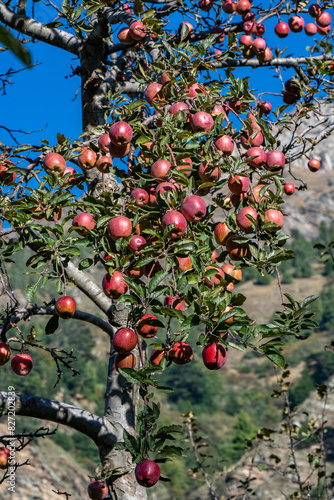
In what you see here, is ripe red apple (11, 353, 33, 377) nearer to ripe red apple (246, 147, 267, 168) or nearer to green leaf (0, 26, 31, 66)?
ripe red apple (246, 147, 267, 168)

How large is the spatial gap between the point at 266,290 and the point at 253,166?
82566mm

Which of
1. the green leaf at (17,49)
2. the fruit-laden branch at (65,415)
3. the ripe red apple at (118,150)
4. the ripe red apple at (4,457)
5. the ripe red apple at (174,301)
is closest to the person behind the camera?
the green leaf at (17,49)

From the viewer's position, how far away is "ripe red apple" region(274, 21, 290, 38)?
4.20 meters

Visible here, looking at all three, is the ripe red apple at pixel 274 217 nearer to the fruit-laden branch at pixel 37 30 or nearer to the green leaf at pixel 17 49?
the green leaf at pixel 17 49

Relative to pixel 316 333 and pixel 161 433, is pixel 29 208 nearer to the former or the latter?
pixel 161 433

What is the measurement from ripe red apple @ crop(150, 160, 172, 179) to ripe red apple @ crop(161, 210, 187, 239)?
0.57ft

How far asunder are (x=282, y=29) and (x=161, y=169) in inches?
119

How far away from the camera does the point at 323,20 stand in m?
4.05

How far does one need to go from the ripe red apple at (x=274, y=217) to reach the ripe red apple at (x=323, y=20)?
115 inches

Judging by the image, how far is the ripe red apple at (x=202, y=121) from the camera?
6.59 feet

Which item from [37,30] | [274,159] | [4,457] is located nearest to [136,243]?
[274,159]

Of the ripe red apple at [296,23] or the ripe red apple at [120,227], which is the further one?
the ripe red apple at [296,23]

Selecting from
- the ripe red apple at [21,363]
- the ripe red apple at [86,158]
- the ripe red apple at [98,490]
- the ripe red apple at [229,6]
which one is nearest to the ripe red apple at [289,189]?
the ripe red apple at [86,158]

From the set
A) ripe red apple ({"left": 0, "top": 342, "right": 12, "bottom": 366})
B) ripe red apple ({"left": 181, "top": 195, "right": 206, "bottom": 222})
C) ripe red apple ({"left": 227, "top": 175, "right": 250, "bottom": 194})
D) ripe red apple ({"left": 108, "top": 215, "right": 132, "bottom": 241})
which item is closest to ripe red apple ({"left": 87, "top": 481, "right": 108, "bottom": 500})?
ripe red apple ({"left": 0, "top": 342, "right": 12, "bottom": 366})
